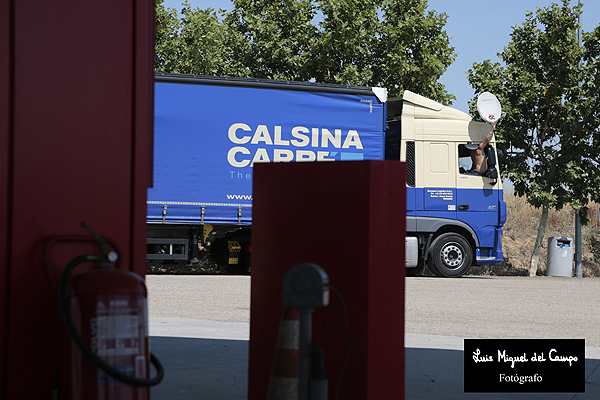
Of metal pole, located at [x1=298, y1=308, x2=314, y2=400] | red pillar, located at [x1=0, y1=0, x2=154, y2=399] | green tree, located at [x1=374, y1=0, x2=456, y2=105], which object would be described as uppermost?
green tree, located at [x1=374, y1=0, x2=456, y2=105]

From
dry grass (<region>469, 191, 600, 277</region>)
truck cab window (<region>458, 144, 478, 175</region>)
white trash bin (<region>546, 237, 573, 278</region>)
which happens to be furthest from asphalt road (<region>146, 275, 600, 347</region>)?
dry grass (<region>469, 191, 600, 277</region>)

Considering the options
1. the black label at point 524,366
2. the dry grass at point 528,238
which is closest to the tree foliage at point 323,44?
the dry grass at point 528,238

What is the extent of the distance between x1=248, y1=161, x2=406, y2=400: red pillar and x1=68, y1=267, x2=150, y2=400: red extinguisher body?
106 cm

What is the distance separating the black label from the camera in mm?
4867

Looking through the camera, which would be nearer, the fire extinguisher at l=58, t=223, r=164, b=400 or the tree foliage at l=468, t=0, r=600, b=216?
the fire extinguisher at l=58, t=223, r=164, b=400

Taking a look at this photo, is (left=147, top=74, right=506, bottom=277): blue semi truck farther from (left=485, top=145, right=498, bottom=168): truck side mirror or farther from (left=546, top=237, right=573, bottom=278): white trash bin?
(left=546, top=237, right=573, bottom=278): white trash bin

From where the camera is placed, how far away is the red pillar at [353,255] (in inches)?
140

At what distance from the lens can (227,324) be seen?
27.8ft

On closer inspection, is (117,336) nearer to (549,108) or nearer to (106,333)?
(106,333)

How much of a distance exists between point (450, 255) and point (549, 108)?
6228 mm

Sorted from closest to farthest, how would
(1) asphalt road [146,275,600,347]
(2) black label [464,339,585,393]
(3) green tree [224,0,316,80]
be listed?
(2) black label [464,339,585,393], (1) asphalt road [146,275,600,347], (3) green tree [224,0,316,80]

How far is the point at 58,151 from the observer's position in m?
3.33

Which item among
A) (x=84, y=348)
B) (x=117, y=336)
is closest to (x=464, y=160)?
(x=117, y=336)

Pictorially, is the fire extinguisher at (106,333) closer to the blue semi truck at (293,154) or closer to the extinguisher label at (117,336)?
the extinguisher label at (117,336)
